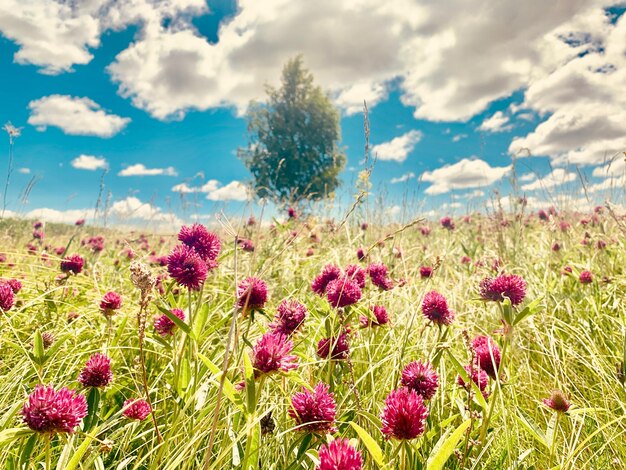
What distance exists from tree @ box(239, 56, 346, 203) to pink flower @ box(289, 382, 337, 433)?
110 ft

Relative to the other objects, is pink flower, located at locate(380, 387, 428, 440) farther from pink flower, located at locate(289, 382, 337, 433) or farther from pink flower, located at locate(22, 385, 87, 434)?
pink flower, located at locate(22, 385, 87, 434)

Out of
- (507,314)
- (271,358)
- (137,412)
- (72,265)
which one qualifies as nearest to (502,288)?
(507,314)

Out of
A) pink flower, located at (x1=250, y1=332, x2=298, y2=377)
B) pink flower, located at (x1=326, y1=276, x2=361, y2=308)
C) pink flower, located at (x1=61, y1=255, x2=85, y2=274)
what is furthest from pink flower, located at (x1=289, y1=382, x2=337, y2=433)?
pink flower, located at (x1=61, y1=255, x2=85, y2=274)

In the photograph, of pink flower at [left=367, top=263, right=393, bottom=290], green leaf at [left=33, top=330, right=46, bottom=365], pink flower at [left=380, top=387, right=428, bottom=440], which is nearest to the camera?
pink flower at [left=380, top=387, right=428, bottom=440]

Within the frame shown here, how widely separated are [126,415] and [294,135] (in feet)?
122

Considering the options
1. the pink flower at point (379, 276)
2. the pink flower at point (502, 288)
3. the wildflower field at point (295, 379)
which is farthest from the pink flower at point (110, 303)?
the pink flower at point (502, 288)

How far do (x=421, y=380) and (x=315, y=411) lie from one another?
1.04ft

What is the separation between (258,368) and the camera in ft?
3.11

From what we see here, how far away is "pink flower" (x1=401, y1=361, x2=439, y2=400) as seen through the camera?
1.10m

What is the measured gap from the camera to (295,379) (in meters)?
0.96

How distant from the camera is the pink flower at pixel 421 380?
3.60ft

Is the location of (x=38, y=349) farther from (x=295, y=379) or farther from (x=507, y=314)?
(x=507, y=314)

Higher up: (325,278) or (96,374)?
(325,278)

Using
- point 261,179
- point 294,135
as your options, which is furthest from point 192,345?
point 294,135
